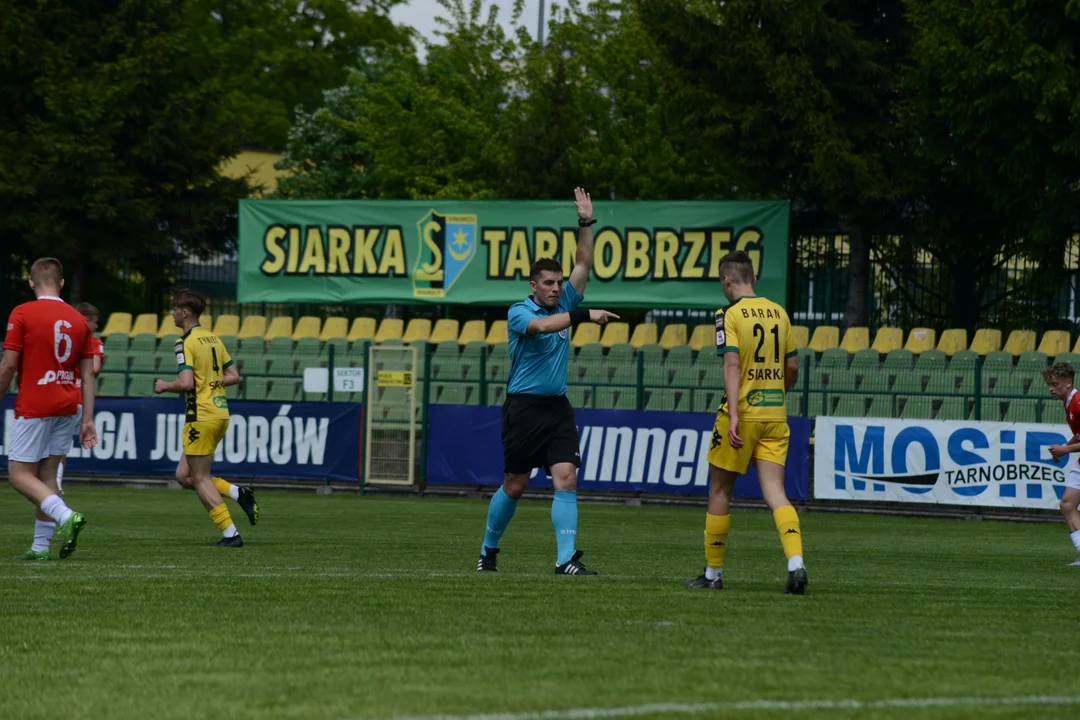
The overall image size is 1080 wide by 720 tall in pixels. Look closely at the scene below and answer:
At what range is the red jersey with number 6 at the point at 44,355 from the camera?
37.9 ft

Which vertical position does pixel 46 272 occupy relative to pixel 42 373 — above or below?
above

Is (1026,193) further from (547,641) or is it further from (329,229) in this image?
(547,641)

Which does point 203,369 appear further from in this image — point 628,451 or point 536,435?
point 628,451

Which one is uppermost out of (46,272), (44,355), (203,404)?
(46,272)

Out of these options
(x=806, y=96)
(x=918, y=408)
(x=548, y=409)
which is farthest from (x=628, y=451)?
(x=548, y=409)

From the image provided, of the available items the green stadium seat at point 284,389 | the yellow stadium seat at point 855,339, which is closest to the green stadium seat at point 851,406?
the yellow stadium seat at point 855,339

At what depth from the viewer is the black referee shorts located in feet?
34.4

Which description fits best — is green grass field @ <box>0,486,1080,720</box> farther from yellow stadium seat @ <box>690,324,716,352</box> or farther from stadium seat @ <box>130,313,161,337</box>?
stadium seat @ <box>130,313,161,337</box>

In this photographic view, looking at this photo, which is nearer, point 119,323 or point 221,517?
point 221,517

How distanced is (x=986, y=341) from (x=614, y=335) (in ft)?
21.5

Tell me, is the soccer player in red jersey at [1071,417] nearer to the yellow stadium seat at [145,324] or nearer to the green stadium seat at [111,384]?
the green stadium seat at [111,384]

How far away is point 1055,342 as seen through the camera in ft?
85.7

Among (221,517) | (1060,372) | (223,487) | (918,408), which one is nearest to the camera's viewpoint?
(221,517)

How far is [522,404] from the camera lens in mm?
10531
